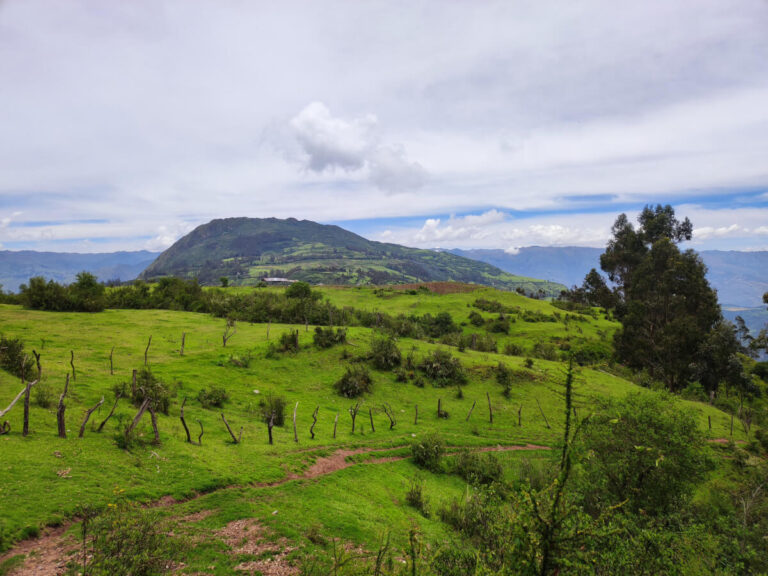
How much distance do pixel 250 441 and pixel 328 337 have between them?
27261 mm

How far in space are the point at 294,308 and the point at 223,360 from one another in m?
32.5

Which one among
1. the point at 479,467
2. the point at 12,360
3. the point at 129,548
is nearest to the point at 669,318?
the point at 479,467

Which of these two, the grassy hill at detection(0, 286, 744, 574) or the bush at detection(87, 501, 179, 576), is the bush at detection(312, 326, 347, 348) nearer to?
the grassy hill at detection(0, 286, 744, 574)

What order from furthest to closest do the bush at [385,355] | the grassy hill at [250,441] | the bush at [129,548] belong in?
the bush at [385,355] < the grassy hill at [250,441] < the bush at [129,548]

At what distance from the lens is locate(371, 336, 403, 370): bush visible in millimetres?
46844

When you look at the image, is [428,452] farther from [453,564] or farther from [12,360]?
[12,360]

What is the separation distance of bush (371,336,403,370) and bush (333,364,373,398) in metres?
4.22

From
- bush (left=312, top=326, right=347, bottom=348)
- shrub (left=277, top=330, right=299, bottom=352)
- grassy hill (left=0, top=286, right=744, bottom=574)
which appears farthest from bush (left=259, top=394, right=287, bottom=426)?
bush (left=312, top=326, right=347, bottom=348)

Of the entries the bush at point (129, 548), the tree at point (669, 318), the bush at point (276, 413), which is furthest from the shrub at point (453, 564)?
the tree at point (669, 318)

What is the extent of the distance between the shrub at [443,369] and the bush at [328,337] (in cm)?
1273

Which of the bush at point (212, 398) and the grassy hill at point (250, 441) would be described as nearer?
the grassy hill at point (250, 441)

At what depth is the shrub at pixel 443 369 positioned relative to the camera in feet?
149

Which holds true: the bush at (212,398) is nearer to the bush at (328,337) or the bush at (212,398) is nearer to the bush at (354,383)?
the bush at (354,383)

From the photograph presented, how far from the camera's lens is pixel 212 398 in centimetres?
3052
